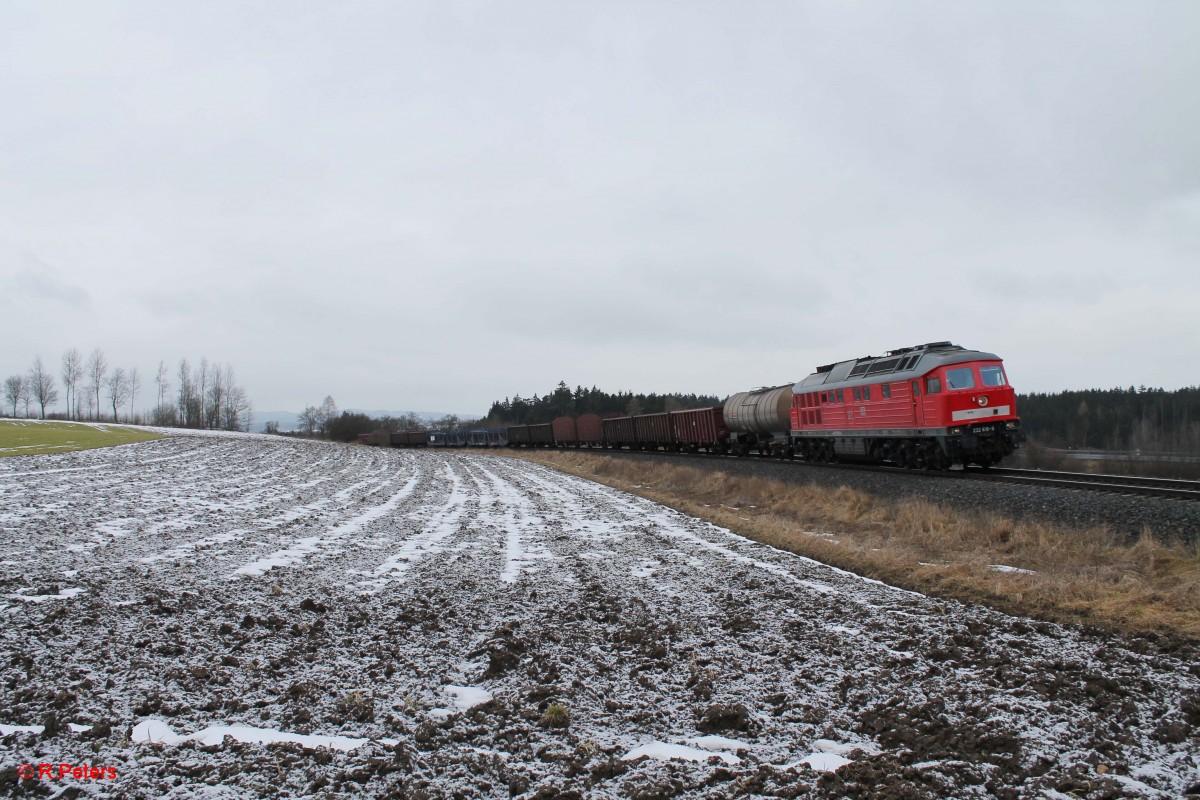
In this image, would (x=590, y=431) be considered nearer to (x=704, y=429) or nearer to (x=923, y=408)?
(x=704, y=429)

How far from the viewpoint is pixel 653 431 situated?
46.8 metres

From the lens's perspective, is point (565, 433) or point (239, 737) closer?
point (239, 737)

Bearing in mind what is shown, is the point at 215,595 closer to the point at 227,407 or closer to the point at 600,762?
the point at 600,762

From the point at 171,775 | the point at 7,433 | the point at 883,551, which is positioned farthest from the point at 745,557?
the point at 7,433

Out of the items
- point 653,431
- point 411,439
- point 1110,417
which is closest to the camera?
point 653,431

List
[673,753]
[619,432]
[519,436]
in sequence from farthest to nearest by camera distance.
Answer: [519,436] < [619,432] < [673,753]

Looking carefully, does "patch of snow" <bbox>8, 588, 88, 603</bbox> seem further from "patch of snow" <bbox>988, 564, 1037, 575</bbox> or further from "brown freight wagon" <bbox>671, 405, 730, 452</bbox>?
"brown freight wagon" <bbox>671, 405, 730, 452</bbox>

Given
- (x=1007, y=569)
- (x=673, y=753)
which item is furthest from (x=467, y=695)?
(x=1007, y=569)

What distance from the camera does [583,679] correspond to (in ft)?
16.5

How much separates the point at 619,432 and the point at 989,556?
4368 cm

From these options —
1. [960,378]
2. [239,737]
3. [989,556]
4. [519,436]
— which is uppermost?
[960,378]

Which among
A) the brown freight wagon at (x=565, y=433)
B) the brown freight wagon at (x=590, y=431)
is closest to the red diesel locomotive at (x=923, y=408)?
the brown freight wagon at (x=590, y=431)

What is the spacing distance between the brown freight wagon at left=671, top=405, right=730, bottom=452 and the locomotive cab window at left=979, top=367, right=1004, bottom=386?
62.6 ft

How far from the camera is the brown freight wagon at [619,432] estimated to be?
5103 cm
